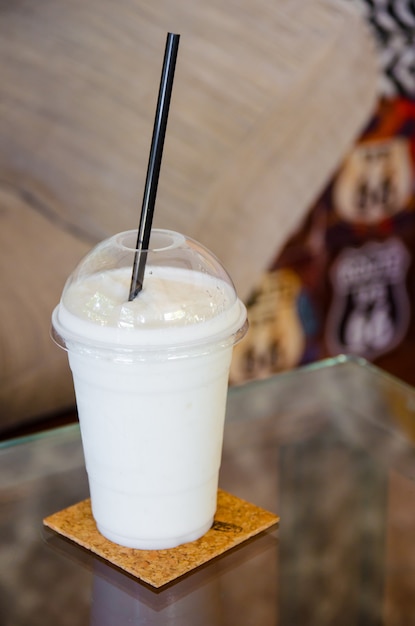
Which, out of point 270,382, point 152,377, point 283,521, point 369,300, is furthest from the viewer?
point 369,300

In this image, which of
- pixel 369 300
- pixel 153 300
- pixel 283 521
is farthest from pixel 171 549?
pixel 369 300

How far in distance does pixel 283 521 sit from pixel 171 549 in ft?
0.52

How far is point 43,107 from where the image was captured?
82.8 inches

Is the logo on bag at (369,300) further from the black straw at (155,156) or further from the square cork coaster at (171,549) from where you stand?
the black straw at (155,156)

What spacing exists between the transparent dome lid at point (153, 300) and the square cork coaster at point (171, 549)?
0.24 meters

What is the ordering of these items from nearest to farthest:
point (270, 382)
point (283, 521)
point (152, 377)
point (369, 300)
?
point (152, 377), point (283, 521), point (270, 382), point (369, 300)

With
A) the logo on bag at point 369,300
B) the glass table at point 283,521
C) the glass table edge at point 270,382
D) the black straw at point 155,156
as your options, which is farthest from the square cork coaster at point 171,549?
the logo on bag at point 369,300

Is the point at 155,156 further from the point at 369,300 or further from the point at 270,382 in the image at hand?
the point at 369,300

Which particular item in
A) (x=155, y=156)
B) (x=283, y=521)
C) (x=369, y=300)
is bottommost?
(x=369, y=300)

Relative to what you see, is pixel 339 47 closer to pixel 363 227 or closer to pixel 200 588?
pixel 363 227

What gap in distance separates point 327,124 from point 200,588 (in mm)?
1647

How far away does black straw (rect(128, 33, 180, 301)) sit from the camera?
3.12 ft

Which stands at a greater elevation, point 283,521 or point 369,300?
point 283,521

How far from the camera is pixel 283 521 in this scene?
112 centimetres
